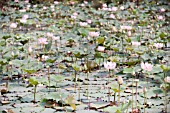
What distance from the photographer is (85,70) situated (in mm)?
3096

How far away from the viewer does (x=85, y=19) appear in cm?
592

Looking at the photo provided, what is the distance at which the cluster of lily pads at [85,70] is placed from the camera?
7.36 ft

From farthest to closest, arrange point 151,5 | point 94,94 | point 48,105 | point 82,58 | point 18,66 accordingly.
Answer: point 151,5 < point 82,58 < point 18,66 < point 94,94 < point 48,105

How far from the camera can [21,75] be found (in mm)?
2965

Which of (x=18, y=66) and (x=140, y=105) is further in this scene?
(x=18, y=66)

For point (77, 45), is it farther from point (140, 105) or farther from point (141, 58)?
point (140, 105)

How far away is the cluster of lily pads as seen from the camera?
224 cm

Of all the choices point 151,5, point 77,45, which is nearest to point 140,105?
point 77,45

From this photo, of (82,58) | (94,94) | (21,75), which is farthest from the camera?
(82,58)

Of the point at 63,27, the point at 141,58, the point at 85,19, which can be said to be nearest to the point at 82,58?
the point at 141,58

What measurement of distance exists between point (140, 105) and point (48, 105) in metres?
0.49

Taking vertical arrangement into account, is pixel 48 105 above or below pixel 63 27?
below

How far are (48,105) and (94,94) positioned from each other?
384 millimetres

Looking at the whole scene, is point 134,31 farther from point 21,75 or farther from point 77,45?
point 21,75
